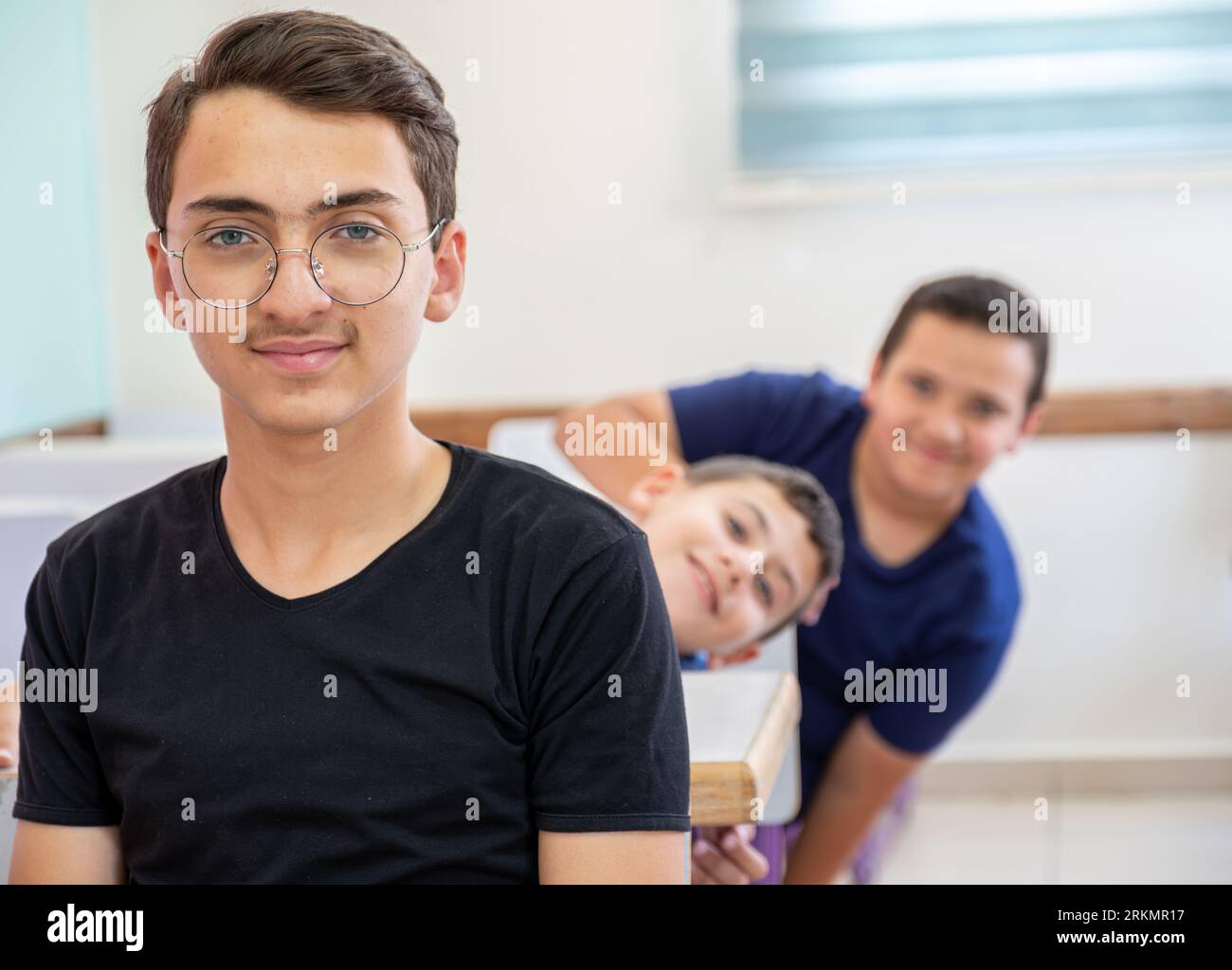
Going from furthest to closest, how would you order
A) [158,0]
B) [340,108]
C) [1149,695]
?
[1149,695] → [158,0] → [340,108]

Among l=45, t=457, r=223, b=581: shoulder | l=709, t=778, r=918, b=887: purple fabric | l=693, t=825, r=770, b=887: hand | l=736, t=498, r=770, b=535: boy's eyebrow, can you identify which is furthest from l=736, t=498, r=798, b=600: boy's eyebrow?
l=45, t=457, r=223, b=581: shoulder

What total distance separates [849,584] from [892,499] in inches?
3.8

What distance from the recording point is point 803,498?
43.4 inches

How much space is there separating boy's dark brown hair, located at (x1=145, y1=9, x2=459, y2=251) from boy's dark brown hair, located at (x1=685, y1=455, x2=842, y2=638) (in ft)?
1.80

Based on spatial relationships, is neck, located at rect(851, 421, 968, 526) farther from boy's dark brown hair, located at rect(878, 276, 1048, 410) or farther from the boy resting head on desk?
the boy resting head on desk

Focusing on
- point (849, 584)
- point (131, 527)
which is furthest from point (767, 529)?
point (131, 527)

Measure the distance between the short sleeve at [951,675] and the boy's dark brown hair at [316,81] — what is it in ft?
2.98

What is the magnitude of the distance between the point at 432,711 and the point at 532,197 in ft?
2.77

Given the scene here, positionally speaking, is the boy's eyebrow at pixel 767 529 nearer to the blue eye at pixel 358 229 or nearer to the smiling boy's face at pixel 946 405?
the smiling boy's face at pixel 946 405

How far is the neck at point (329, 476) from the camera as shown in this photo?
592 mm

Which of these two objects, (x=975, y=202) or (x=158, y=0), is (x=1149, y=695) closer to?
(x=975, y=202)

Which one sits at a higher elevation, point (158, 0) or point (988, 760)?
point (158, 0)

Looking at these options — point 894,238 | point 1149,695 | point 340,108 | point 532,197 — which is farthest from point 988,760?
point 340,108
